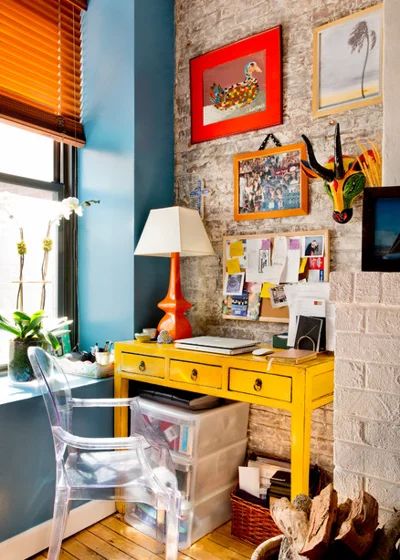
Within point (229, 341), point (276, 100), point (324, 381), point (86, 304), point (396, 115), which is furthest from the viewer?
point (86, 304)

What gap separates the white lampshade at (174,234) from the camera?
2.34m

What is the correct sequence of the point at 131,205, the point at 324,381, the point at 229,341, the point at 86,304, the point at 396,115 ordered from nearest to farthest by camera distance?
the point at 396,115, the point at 324,381, the point at 229,341, the point at 131,205, the point at 86,304

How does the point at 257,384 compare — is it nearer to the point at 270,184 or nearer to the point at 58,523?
the point at 58,523

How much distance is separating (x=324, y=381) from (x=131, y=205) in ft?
4.59

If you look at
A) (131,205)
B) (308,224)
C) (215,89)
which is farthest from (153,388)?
(215,89)

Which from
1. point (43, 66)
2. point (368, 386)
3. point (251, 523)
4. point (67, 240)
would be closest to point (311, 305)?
point (368, 386)

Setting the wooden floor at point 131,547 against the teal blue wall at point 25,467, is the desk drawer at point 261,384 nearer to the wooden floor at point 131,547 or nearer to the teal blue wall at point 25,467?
the wooden floor at point 131,547

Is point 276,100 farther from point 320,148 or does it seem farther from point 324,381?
point 324,381

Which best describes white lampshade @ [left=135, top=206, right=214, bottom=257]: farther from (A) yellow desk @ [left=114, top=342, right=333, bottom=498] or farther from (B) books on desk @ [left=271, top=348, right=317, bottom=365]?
(B) books on desk @ [left=271, top=348, right=317, bottom=365]

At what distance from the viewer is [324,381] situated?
1.91 metres

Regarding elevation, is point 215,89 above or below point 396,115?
above

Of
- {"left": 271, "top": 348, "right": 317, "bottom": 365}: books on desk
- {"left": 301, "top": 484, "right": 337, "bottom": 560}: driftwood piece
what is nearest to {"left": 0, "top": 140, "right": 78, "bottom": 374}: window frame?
{"left": 271, "top": 348, "right": 317, "bottom": 365}: books on desk

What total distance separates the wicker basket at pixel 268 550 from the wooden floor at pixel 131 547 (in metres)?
0.92

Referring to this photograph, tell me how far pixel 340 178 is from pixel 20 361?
1691 millimetres
